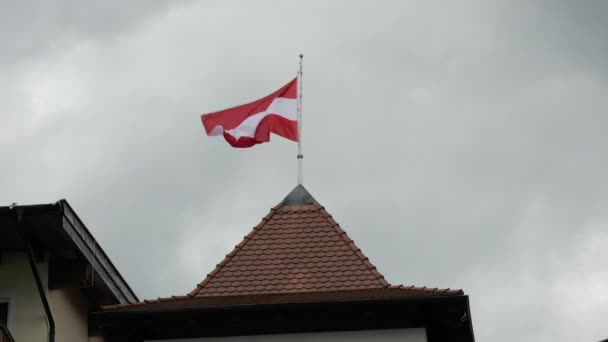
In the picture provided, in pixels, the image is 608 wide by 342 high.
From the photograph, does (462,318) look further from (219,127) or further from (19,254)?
(19,254)

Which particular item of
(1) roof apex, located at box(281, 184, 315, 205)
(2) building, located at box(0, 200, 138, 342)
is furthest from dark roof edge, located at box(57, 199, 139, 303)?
(1) roof apex, located at box(281, 184, 315, 205)

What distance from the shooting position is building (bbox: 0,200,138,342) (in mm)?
20469

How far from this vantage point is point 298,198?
21.8 metres

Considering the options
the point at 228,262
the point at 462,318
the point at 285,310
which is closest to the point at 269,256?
the point at 228,262

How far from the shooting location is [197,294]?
19.7 meters

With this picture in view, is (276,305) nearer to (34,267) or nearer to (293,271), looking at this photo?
(293,271)

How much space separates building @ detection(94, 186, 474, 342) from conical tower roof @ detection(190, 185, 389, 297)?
0.02 metres

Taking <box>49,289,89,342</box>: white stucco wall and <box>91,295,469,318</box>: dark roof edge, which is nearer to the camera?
<box>91,295,469,318</box>: dark roof edge

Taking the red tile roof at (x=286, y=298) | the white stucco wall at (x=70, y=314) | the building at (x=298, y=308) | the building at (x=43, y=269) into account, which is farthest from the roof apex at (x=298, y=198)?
the white stucco wall at (x=70, y=314)

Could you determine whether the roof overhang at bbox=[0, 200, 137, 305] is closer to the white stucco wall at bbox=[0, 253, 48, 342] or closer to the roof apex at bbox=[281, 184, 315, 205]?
the white stucco wall at bbox=[0, 253, 48, 342]

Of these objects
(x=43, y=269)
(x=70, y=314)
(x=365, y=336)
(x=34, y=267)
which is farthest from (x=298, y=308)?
(x=70, y=314)

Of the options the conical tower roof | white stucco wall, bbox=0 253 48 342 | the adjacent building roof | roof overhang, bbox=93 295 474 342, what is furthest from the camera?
white stucco wall, bbox=0 253 48 342

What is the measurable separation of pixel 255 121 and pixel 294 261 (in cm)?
325

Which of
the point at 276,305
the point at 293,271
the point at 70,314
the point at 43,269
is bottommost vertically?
the point at 276,305
